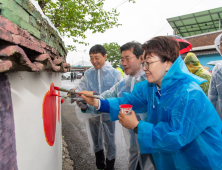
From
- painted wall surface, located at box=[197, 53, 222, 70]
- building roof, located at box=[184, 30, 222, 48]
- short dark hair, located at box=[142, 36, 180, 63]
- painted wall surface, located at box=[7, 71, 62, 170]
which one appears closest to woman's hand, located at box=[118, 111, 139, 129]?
short dark hair, located at box=[142, 36, 180, 63]

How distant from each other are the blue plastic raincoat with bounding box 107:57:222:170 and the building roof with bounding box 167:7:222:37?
50.0ft

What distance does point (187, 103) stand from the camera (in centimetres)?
122

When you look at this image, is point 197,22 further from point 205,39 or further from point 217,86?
point 217,86

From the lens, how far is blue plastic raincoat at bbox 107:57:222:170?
122 cm

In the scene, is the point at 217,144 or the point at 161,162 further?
the point at 161,162

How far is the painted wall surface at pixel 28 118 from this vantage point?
91cm

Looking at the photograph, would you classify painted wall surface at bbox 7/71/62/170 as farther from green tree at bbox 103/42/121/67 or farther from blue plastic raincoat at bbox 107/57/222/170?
green tree at bbox 103/42/121/67

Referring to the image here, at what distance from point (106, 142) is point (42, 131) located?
1600 millimetres

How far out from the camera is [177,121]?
1255 mm

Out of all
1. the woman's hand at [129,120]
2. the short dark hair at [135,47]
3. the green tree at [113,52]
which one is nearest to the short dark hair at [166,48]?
the woman's hand at [129,120]

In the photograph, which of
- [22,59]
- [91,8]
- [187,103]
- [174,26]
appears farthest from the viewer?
[174,26]

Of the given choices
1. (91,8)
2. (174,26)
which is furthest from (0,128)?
(174,26)

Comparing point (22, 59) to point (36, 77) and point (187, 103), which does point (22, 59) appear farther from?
point (187, 103)

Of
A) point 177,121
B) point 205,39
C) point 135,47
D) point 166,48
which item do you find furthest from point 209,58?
point 177,121
